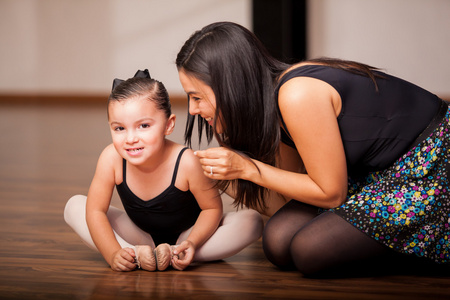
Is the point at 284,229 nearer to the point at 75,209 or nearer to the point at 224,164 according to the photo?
the point at 224,164

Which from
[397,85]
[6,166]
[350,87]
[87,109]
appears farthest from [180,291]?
[87,109]

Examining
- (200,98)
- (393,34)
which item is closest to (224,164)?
(200,98)

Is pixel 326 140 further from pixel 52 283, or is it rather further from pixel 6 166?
pixel 6 166

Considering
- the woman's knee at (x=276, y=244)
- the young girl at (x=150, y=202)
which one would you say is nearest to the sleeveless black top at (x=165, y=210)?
the young girl at (x=150, y=202)

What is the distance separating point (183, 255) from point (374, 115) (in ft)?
2.02

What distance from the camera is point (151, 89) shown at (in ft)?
5.51

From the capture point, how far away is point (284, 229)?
1.75m

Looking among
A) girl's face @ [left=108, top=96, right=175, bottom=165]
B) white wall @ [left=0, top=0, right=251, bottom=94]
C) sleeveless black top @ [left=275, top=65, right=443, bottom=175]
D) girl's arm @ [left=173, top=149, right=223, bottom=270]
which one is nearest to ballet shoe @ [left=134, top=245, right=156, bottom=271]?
girl's arm @ [left=173, top=149, right=223, bottom=270]

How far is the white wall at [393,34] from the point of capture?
20.7 feet

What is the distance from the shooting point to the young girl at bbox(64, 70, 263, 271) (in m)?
1.66

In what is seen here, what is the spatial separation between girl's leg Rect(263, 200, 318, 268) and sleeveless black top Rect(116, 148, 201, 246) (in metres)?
0.22

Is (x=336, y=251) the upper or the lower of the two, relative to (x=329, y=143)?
lower

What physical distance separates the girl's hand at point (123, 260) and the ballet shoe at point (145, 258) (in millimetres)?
13

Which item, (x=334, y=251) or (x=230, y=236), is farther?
(x=230, y=236)
